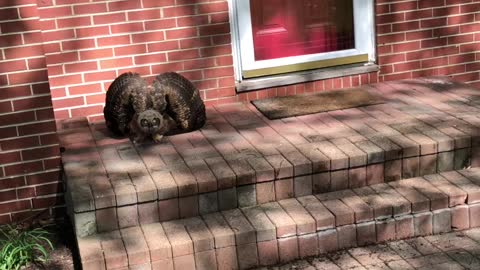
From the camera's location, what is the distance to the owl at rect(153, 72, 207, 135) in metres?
4.98

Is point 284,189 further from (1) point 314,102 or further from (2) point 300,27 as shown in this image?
(2) point 300,27

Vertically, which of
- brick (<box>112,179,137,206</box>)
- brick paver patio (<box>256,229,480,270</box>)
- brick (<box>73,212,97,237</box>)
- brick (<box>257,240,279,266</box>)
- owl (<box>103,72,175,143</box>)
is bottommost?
brick paver patio (<box>256,229,480,270</box>)

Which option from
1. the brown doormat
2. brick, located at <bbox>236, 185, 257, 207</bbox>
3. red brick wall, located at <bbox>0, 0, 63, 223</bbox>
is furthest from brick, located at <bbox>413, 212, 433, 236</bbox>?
red brick wall, located at <bbox>0, 0, 63, 223</bbox>

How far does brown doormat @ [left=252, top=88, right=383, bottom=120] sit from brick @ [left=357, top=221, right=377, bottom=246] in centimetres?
Result: 134

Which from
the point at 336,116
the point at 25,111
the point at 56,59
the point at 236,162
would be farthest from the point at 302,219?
the point at 56,59

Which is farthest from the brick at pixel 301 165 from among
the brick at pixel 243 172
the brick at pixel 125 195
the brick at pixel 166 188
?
the brick at pixel 125 195

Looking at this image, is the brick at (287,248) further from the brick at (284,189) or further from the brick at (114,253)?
the brick at (114,253)

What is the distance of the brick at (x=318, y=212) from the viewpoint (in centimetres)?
419

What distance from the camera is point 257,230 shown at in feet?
13.4

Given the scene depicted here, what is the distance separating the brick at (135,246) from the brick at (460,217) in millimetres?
1895

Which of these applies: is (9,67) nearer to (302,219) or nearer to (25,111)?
(25,111)

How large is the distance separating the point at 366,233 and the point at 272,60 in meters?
2.06

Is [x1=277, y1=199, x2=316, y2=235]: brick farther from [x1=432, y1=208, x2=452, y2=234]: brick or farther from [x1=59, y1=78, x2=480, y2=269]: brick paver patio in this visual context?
[x1=432, y1=208, x2=452, y2=234]: brick

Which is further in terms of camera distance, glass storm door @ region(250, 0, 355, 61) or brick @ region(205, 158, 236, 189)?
glass storm door @ region(250, 0, 355, 61)
